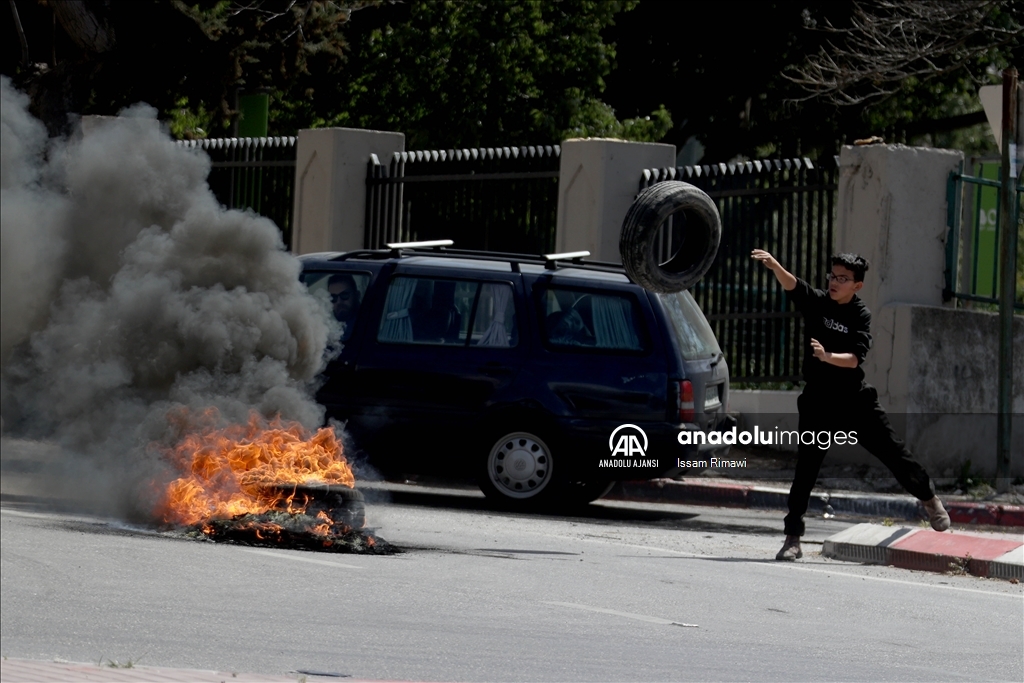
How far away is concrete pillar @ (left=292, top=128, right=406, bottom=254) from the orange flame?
7.90m

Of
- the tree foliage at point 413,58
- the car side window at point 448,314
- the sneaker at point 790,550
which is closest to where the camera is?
the sneaker at point 790,550

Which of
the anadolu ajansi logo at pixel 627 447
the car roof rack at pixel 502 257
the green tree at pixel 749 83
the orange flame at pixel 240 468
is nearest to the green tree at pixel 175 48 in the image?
the green tree at pixel 749 83

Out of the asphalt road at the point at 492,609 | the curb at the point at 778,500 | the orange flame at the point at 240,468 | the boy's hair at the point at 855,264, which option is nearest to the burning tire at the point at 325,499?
the orange flame at the point at 240,468

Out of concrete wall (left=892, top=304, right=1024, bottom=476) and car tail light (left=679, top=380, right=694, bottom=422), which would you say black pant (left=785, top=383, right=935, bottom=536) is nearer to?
car tail light (left=679, top=380, right=694, bottom=422)

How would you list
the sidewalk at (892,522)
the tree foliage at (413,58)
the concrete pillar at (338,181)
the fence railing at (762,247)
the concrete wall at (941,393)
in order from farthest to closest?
the tree foliage at (413,58), the concrete pillar at (338,181), the fence railing at (762,247), the concrete wall at (941,393), the sidewalk at (892,522)

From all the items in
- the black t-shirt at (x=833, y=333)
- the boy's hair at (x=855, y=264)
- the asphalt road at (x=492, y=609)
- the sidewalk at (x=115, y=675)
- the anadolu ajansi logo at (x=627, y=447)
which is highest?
the boy's hair at (x=855, y=264)

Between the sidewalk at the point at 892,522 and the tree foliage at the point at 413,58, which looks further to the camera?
the tree foliage at the point at 413,58

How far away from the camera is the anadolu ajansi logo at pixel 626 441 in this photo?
10.8 metres

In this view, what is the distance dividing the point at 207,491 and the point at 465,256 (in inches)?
130

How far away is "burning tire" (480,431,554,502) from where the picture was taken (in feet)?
35.8

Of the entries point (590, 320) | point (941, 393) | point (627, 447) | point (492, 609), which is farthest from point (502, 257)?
point (941, 393)

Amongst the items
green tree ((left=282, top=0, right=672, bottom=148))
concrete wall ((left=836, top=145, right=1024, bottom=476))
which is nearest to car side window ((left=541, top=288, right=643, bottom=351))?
concrete wall ((left=836, top=145, right=1024, bottom=476))

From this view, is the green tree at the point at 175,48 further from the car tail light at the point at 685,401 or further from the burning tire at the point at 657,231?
the car tail light at the point at 685,401

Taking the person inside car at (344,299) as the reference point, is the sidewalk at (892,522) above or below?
below
